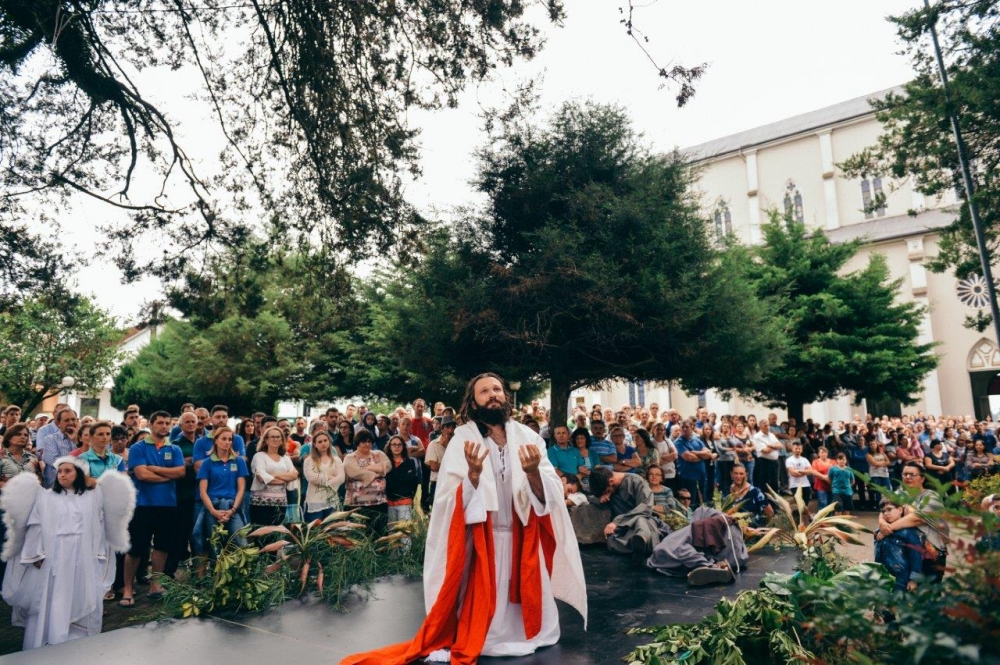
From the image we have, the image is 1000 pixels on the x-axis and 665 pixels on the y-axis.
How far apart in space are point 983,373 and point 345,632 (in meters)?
42.4

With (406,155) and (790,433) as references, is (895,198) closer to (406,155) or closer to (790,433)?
(790,433)

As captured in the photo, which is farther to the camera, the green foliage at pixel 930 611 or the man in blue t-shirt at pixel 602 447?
the man in blue t-shirt at pixel 602 447

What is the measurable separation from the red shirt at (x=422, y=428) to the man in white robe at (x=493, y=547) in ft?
24.1

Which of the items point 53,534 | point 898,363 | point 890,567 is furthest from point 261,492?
point 898,363

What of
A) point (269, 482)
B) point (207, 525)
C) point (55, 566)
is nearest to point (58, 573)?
point (55, 566)

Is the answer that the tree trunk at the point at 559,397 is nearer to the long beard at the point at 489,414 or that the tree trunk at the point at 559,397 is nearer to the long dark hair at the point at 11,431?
the long beard at the point at 489,414

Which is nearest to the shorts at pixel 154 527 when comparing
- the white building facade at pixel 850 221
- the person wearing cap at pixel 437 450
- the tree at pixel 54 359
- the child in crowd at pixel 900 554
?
the person wearing cap at pixel 437 450

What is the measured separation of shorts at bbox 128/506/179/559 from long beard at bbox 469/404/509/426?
4686 mm

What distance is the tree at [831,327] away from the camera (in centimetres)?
2297

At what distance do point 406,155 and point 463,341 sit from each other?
17.7ft

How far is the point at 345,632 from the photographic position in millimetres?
5656

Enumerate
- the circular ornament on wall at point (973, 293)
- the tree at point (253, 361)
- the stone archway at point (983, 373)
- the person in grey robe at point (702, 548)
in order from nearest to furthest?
the person in grey robe at point (702, 548)
the tree at point (253, 361)
the stone archway at point (983, 373)
the circular ornament on wall at point (973, 293)

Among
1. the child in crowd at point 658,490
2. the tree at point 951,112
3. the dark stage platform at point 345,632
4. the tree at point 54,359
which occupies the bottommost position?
the dark stage platform at point 345,632

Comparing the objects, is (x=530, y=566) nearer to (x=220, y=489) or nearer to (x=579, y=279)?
(x=220, y=489)
